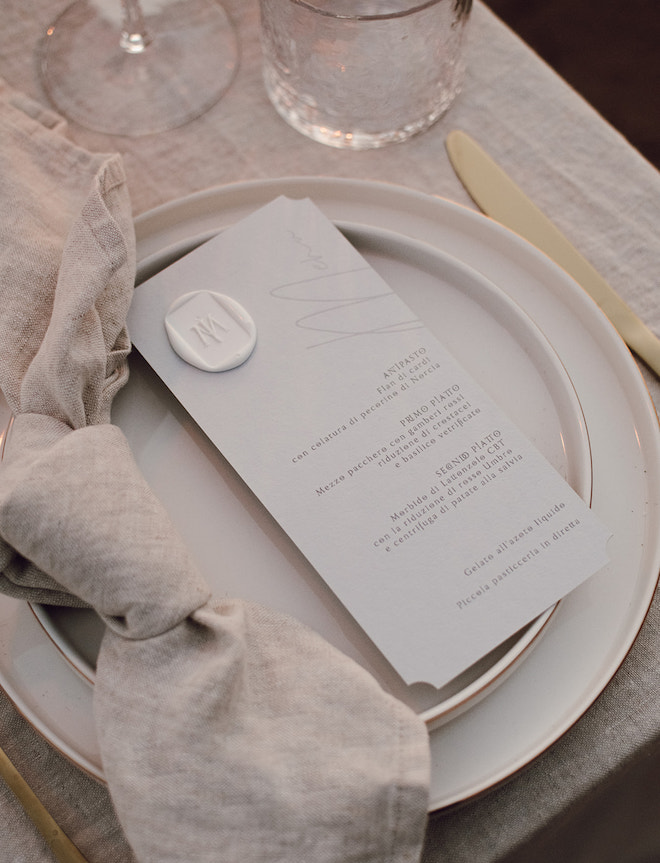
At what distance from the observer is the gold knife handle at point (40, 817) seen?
339 mm

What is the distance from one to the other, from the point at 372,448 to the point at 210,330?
107 millimetres

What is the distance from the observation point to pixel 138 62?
53cm

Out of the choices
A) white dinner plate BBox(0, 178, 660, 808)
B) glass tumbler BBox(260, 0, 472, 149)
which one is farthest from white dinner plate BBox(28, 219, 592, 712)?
glass tumbler BBox(260, 0, 472, 149)

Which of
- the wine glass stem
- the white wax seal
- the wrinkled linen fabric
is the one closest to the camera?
the wrinkled linen fabric

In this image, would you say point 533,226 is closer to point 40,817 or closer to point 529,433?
point 529,433

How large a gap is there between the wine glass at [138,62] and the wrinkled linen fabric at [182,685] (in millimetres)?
225

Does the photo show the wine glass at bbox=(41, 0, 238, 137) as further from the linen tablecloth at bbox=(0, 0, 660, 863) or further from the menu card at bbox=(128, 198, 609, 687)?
the menu card at bbox=(128, 198, 609, 687)

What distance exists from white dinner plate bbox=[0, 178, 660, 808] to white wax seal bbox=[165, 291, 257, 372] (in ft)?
0.11

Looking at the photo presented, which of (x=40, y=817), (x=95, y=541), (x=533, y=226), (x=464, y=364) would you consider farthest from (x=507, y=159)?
(x=40, y=817)

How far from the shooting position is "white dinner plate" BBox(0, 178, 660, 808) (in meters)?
0.32

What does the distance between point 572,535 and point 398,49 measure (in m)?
0.30

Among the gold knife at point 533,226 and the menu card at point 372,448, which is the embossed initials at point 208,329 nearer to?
the menu card at point 372,448

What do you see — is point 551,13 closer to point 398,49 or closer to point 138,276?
point 398,49

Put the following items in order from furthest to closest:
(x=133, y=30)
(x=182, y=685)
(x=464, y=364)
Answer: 1. (x=133, y=30)
2. (x=464, y=364)
3. (x=182, y=685)
